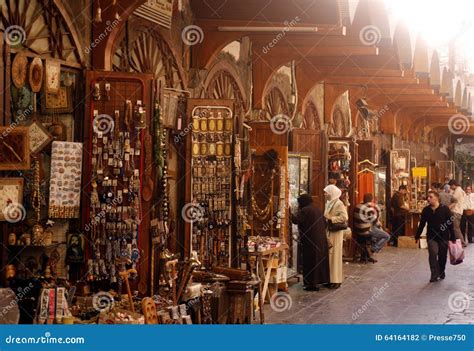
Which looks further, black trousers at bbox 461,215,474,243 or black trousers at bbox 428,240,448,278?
black trousers at bbox 461,215,474,243

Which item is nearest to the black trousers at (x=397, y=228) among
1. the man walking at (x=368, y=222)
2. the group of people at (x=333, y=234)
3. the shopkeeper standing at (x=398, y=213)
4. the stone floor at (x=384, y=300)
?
the shopkeeper standing at (x=398, y=213)

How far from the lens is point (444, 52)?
790 inches

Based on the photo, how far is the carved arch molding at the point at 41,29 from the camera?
681 cm

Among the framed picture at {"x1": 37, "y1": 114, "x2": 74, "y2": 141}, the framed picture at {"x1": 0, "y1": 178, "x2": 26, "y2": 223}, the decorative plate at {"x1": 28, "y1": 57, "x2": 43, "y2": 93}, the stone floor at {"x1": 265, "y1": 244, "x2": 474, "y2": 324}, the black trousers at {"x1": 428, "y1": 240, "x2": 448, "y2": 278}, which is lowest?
the stone floor at {"x1": 265, "y1": 244, "x2": 474, "y2": 324}

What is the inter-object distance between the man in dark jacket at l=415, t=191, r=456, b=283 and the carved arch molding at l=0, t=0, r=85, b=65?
669 cm

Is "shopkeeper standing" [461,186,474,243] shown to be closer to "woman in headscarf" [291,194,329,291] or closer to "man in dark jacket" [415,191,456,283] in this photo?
"man in dark jacket" [415,191,456,283]

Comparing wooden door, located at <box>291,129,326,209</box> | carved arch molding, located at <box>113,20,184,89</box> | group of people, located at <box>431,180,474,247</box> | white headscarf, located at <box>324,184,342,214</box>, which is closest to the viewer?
carved arch molding, located at <box>113,20,184,89</box>

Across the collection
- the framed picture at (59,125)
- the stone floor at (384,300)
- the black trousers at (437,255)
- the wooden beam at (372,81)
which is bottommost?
the stone floor at (384,300)

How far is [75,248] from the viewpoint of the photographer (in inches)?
293

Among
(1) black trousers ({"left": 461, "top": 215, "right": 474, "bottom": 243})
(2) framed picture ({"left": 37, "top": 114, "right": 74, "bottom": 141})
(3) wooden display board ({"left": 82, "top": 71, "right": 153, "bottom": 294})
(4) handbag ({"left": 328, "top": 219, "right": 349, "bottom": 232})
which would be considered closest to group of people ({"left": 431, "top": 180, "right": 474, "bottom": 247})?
(1) black trousers ({"left": 461, "top": 215, "right": 474, "bottom": 243})

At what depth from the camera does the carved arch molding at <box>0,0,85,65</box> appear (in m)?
6.81

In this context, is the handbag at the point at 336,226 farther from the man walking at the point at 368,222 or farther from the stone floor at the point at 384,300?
the man walking at the point at 368,222


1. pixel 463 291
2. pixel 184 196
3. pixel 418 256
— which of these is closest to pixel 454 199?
pixel 418 256

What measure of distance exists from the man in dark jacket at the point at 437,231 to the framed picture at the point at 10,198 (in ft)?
24.2
